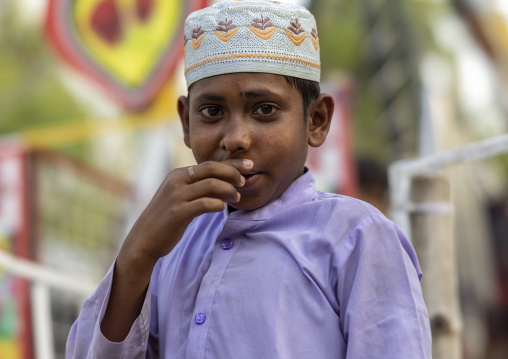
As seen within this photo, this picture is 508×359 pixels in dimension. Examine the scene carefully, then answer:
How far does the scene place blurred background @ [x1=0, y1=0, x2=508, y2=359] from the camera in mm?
5348

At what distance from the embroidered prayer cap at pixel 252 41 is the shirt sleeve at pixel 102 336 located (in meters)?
0.48

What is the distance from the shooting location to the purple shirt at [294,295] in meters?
1.36

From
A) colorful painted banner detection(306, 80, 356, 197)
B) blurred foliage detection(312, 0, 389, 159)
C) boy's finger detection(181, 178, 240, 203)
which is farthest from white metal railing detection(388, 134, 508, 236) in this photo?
blurred foliage detection(312, 0, 389, 159)

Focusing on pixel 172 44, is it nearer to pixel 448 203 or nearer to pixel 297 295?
pixel 448 203

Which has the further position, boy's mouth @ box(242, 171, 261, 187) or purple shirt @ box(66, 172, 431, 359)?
boy's mouth @ box(242, 171, 261, 187)

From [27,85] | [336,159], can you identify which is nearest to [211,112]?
[336,159]

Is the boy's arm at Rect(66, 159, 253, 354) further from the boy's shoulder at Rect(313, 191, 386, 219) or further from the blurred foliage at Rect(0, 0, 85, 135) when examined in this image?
the blurred foliage at Rect(0, 0, 85, 135)

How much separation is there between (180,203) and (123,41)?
4718mm

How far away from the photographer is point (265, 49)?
60.3 inches

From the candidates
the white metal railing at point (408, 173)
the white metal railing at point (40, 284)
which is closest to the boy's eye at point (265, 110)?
the white metal railing at point (408, 173)

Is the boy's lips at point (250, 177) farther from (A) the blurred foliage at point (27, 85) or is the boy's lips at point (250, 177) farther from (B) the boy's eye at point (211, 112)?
(A) the blurred foliage at point (27, 85)

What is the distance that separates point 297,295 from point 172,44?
14.8ft

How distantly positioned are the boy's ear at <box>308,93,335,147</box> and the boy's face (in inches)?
2.8

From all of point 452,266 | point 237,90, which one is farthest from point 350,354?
point 452,266
